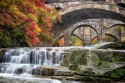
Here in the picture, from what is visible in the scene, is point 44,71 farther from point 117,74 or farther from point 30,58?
point 30,58

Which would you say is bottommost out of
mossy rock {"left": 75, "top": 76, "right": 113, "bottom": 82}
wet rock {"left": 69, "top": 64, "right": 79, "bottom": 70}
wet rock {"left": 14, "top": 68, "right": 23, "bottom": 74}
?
mossy rock {"left": 75, "top": 76, "right": 113, "bottom": 82}

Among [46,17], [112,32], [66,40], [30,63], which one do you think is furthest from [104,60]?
[112,32]

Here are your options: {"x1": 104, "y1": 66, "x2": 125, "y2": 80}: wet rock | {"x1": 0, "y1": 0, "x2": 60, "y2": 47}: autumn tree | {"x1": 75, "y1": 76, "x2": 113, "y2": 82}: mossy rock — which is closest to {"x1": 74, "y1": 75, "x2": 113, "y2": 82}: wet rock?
{"x1": 75, "y1": 76, "x2": 113, "y2": 82}: mossy rock

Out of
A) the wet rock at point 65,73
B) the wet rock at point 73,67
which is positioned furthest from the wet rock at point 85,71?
the wet rock at point 73,67

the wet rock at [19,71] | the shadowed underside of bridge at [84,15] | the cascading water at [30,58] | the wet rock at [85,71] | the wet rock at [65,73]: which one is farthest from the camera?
the shadowed underside of bridge at [84,15]

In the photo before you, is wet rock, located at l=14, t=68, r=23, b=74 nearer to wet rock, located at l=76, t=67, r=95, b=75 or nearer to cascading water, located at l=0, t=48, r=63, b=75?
cascading water, located at l=0, t=48, r=63, b=75

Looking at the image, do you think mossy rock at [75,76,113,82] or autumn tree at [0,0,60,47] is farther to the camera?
autumn tree at [0,0,60,47]

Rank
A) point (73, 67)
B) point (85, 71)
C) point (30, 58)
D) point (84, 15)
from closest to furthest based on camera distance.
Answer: point (85, 71) → point (73, 67) → point (30, 58) → point (84, 15)

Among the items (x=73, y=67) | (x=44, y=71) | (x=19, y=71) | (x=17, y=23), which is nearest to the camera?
(x=73, y=67)

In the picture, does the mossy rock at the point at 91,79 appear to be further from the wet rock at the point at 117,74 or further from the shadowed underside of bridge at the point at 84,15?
the shadowed underside of bridge at the point at 84,15

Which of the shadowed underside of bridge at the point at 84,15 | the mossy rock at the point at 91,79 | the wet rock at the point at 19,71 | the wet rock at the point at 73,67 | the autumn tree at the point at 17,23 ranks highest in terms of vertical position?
the shadowed underside of bridge at the point at 84,15

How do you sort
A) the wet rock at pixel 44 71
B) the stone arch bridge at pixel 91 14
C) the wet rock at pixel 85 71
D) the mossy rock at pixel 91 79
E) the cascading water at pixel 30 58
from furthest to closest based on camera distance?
the stone arch bridge at pixel 91 14 → the cascading water at pixel 30 58 → the wet rock at pixel 44 71 → the wet rock at pixel 85 71 → the mossy rock at pixel 91 79

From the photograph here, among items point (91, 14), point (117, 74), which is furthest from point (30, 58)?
point (91, 14)

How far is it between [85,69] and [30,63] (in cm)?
669
